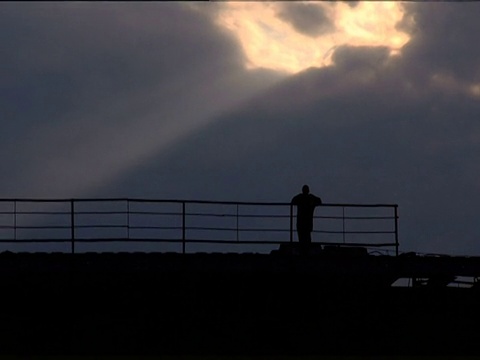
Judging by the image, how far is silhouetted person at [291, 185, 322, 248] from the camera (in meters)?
22.5

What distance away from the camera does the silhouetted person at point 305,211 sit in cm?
2245

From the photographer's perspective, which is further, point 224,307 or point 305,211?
point 305,211

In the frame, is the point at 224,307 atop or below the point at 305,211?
below

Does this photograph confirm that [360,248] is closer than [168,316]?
No

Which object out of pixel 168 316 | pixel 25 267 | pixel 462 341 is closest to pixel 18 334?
pixel 25 267

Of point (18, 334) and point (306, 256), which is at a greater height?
point (306, 256)

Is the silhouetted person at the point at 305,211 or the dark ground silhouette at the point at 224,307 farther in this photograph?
the silhouetted person at the point at 305,211

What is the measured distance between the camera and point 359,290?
71.0 ft

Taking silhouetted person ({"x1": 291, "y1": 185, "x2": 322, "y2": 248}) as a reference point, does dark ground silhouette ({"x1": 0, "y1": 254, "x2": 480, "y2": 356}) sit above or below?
below

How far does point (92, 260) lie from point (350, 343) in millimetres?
5224

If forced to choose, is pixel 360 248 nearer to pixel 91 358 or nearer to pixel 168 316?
pixel 168 316

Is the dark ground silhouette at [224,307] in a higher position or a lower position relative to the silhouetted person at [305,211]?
lower

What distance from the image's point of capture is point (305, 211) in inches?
884

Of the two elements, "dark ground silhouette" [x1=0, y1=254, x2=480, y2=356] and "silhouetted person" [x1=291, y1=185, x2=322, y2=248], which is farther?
"silhouetted person" [x1=291, y1=185, x2=322, y2=248]
